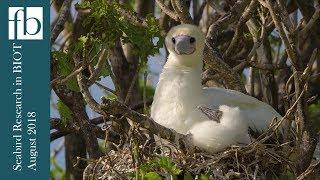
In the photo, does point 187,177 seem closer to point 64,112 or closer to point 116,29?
point 116,29

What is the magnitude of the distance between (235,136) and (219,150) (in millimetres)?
183

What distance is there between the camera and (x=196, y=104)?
32.0ft

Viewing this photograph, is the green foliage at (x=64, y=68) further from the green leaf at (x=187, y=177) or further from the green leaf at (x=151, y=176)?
the green leaf at (x=151, y=176)

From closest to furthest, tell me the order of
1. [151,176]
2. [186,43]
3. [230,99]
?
[151,176] → [230,99] → [186,43]

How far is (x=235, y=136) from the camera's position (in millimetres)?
9531

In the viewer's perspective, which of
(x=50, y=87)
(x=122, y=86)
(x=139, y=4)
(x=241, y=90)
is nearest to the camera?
(x=50, y=87)

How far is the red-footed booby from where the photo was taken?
9.52m

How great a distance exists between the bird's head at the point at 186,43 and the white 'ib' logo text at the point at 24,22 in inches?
42.7

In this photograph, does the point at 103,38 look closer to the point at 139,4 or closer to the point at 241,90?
the point at 241,90

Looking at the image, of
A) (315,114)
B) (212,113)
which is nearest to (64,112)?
(212,113)

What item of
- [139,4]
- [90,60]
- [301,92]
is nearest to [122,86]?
[139,4]

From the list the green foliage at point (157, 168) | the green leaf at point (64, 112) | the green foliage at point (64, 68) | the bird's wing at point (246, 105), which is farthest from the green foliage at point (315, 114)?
the green foliage at point (157, 168)

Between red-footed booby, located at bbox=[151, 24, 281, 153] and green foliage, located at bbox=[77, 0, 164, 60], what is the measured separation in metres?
0.15

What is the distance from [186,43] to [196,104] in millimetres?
537
